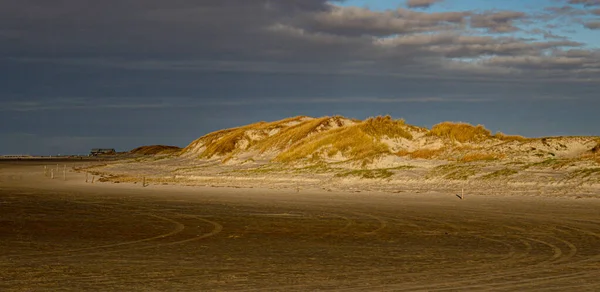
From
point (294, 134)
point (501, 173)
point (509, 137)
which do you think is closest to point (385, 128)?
point (509, 137)

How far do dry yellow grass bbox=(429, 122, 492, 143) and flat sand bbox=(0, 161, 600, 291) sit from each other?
25112 millimetres

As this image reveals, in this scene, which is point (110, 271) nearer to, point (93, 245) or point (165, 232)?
point (93, 245)

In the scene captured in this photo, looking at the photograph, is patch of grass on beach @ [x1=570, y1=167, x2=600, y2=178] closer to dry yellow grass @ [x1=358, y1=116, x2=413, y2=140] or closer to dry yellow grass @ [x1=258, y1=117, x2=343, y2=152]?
dry yellow grass @ [x1=358, y1=116, x2=413, y2=140]

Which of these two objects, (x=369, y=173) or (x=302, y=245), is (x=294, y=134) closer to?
(x=369, y=173)

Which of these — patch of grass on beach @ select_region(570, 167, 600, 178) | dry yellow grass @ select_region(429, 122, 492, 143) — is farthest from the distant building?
patch of grass on beach @ select_region(570, 167, 600, 178)

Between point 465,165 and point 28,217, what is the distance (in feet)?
81.5

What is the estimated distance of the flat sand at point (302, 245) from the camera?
11.5 metres

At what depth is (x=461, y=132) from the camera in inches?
2165

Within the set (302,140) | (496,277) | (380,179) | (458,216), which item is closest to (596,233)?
(458,216)

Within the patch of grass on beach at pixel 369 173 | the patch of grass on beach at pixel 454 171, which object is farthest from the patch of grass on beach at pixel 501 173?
the patch of grass on beach at pixel 369 173

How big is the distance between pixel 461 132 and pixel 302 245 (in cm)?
4065

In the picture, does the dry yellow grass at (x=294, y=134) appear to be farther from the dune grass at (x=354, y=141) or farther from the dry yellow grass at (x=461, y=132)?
the dry yellow grass at (x=461, y=132)

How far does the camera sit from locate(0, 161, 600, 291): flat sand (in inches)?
452

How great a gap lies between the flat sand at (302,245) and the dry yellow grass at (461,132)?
25112mm
